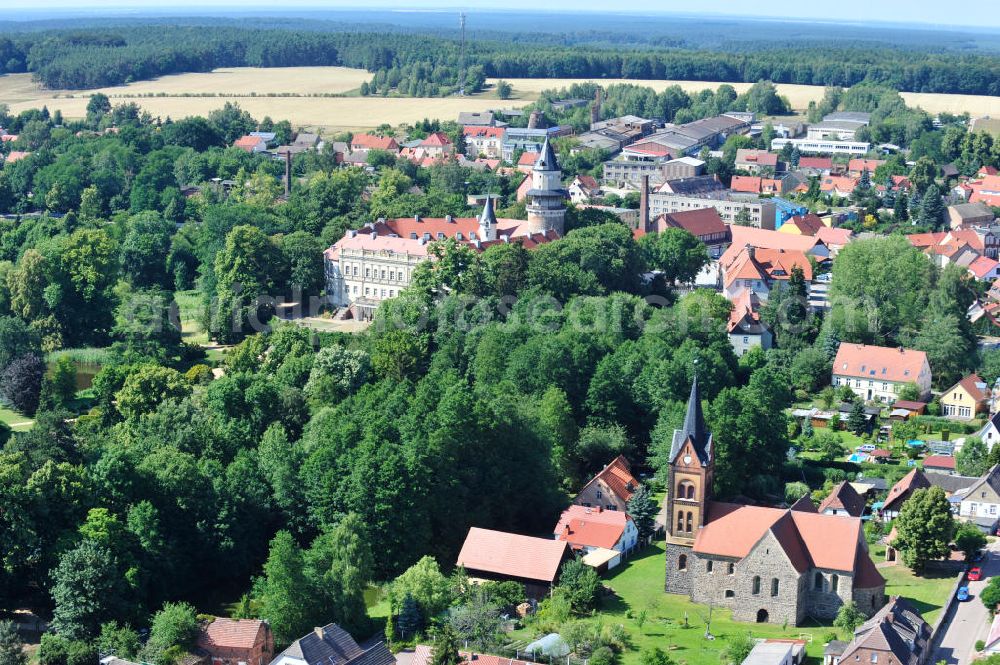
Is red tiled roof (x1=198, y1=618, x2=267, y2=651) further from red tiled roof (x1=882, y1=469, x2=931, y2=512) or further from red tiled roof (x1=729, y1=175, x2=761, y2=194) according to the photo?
red tiled roof (x1=729, y1=175, x2=761, y2=194)

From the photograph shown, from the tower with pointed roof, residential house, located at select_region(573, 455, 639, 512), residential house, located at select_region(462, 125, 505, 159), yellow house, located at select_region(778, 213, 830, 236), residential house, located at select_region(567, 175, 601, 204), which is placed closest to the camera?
the tower with pointed roof

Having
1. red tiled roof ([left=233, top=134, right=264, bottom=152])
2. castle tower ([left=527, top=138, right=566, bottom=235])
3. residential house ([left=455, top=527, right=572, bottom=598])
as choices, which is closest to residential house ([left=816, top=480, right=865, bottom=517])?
residential house ([left=455, top=527, right=572, bottom=598])

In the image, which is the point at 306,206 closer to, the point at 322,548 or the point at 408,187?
the point at 408,187

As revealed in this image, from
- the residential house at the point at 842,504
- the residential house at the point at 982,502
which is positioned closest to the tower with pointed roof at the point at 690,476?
the residential house at the point at 842,504

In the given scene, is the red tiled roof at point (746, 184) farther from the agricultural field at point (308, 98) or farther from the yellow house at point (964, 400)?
the yellow house at point (964, 400)

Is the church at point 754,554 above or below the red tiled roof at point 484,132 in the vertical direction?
above

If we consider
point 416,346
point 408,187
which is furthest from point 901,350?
point 408,187

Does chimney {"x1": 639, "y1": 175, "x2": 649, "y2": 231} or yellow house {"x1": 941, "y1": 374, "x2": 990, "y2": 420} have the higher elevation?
chimney {"x1": 639, "y1": 175, "x2": 649, "y2": 231}
